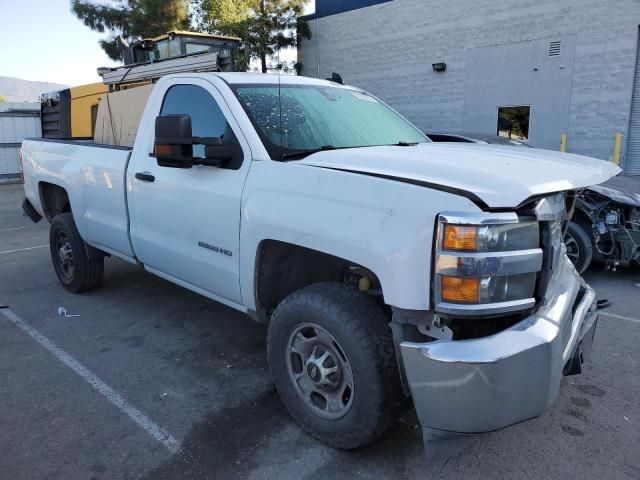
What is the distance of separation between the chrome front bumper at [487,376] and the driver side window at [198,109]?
195cm

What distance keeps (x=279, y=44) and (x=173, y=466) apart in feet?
67.0

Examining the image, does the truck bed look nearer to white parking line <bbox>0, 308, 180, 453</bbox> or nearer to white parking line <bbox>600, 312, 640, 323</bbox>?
white parking line <bbox>0, 308, 180, 453</bbox>

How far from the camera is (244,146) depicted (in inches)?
125

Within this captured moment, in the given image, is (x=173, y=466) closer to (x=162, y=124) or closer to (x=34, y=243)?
(x=162, y=124)

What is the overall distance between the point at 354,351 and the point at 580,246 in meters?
4.20

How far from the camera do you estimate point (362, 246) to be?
242 centimetres

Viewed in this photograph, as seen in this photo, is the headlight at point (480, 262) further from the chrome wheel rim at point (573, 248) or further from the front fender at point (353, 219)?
the chrome wheel rim at point (573, 248)

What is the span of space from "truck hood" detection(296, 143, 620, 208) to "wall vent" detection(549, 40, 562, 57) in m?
13.0

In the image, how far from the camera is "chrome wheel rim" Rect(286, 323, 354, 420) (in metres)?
2.70

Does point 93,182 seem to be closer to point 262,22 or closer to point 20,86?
point 262,22

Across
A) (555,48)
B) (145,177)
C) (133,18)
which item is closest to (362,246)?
(145,177)

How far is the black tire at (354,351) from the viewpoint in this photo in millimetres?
2486

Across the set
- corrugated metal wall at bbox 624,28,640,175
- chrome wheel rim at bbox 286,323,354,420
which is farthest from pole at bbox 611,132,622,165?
chrome wheel rim at bbox 286,323,354,420

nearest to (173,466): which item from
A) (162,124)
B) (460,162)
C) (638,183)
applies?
(162,124)
